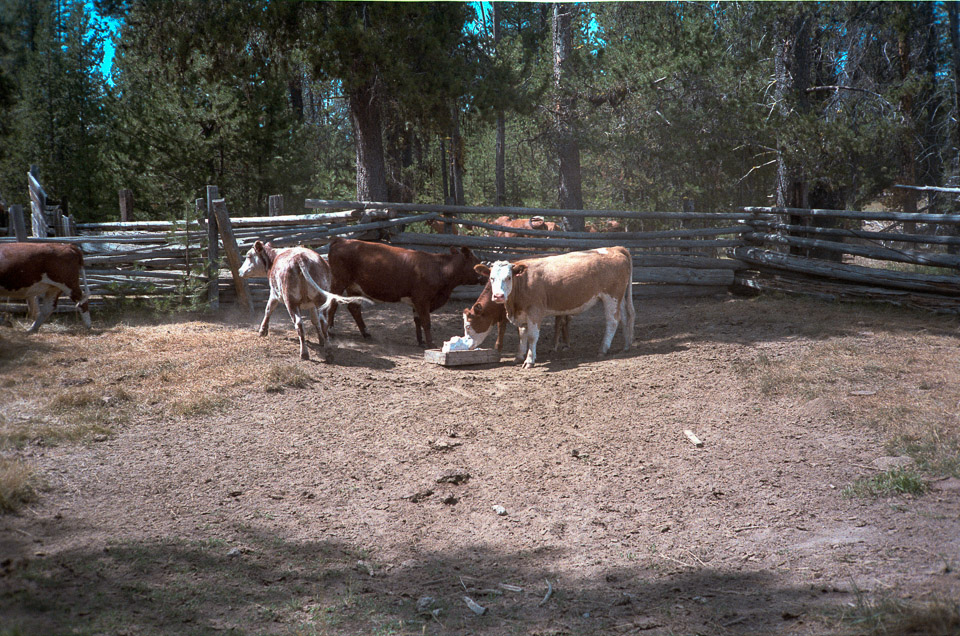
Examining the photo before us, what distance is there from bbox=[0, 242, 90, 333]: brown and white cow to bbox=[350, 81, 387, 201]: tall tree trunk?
4.67 m

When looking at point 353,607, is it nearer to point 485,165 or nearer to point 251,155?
point 251,155

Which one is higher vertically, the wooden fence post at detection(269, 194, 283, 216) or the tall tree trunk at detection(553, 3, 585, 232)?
the tall tree trunk at detection(553, 3, 585, 232)

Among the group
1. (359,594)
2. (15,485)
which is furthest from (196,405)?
(359,594)

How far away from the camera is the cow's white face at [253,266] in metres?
9.00

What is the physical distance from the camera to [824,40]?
1448cm

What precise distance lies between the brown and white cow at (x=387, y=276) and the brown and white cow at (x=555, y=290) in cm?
117

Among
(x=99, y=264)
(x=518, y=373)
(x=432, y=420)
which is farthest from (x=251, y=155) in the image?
(x=432, y=420)

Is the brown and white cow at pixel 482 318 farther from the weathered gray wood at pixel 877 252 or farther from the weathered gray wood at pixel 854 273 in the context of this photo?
the weathered gray wood at pixel 877 252

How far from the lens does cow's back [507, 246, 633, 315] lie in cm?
816

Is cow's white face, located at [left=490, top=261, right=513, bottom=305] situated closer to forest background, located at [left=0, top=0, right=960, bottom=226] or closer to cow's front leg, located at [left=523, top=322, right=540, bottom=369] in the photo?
cow's front leg, located at [left=523, top=322, right=540, bottom=369]

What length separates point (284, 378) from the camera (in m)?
6.84

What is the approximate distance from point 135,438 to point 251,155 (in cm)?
1103

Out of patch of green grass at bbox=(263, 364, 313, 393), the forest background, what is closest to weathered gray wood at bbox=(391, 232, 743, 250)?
the forest background

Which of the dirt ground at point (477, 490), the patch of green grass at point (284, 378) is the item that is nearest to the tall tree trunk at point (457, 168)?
the dirt ground at point (477, 490)
